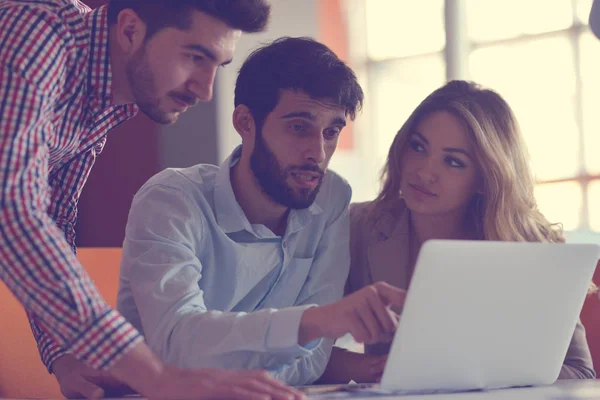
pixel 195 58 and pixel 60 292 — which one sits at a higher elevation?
pixel 195 58

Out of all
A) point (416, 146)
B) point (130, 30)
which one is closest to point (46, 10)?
point (130, 30)

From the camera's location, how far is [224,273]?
1.79 metres

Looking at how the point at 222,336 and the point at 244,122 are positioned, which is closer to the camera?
the point at 222,336

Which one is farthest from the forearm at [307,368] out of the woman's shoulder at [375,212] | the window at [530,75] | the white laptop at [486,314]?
the window at [530,75]

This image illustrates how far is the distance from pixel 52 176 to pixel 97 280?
53 centimetres

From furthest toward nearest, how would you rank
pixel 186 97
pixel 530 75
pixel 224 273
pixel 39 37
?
pixel 530 75
pixel 224 273
pixel 186 97
pixel 39 37

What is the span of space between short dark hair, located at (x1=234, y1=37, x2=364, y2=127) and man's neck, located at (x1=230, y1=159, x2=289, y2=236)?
16cm

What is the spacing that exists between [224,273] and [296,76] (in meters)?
0.48

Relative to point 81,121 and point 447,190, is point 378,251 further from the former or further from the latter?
point 81,121

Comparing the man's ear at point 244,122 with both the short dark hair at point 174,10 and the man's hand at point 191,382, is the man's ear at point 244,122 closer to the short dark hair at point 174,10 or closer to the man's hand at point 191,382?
the short dark hair at point 174,10

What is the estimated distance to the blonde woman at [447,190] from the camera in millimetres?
2078

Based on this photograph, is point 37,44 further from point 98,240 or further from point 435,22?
point 435,22

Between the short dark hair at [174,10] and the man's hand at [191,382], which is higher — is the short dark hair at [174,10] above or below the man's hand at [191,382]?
above

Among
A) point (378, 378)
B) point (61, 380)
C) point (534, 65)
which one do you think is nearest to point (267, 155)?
point (378, 378)
